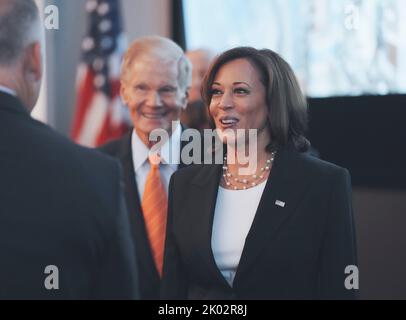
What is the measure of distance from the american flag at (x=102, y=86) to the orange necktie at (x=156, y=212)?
279 cm

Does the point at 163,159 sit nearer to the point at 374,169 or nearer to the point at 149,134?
the point at 149,134

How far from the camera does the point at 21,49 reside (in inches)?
50.6

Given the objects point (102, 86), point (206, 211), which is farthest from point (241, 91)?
point (102, 86)

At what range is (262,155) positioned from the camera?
1.93 metres

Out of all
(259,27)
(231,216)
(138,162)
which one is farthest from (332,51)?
(231,216)

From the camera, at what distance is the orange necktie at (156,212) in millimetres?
2084

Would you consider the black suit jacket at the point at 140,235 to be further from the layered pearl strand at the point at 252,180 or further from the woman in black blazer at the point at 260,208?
the layered pearl strand at the point at 252,180

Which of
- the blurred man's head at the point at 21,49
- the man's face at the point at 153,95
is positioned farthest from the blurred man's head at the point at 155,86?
the blurred man's head at the point at 21,49

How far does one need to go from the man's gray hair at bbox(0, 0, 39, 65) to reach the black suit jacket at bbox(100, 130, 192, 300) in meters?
0.94

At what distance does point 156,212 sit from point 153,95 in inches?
18.9

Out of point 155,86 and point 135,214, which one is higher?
point 155,86

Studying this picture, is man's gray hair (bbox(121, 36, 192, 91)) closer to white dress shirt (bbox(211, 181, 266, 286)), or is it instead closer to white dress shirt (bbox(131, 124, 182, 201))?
white dress shirt (bbox(131, 124, 182, 201))
